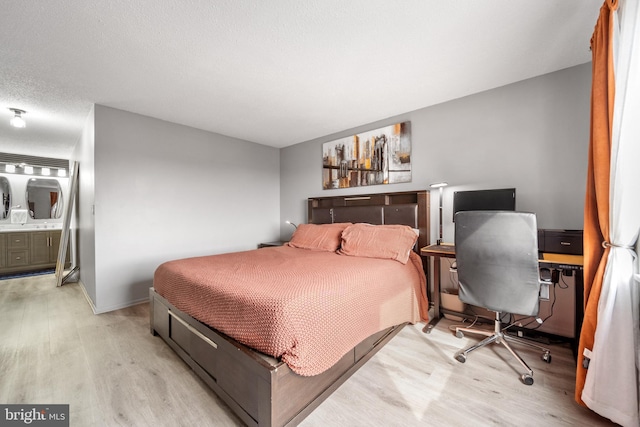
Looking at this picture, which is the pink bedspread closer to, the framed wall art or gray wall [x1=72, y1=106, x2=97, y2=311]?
the framed wall art

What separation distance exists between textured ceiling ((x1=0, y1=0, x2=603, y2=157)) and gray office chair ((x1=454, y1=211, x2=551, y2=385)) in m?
1.40

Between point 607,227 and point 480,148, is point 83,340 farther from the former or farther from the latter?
point 480,148

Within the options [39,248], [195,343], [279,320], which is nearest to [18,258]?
[39,248]

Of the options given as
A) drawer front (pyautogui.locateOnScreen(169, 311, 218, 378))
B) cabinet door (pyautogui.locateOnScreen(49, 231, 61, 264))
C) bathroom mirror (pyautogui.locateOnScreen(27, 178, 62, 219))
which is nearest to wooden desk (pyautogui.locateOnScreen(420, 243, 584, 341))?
drawer front (pyautogui.locateOnScreen(169, 311, 218, 378))

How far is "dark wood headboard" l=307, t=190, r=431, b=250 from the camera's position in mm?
3121

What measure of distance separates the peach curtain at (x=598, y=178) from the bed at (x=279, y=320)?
3.97 ft

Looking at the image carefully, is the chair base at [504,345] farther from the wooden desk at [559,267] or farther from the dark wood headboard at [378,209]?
the dark wood headboard at [378,209]

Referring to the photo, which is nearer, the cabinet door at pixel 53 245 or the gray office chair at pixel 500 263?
the gray office chair at pixel 500 263

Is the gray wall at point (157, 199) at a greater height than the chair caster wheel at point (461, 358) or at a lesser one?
greater

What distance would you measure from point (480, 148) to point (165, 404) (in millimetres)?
3595

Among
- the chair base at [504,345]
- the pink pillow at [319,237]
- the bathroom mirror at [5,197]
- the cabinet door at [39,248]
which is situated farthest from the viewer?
the bathroom mirror at [5,197]

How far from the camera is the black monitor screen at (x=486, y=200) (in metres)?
2.45

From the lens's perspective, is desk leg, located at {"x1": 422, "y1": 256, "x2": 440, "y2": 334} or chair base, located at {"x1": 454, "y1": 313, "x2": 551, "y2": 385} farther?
desk leg, located at {"x1": 422, "y1": 256, "x2": 440, "y2": 334}

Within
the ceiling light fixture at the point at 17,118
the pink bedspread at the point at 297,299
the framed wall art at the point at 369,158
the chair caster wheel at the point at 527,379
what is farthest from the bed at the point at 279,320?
the ceiling light fixture at the point at 17,118
